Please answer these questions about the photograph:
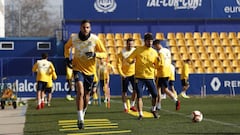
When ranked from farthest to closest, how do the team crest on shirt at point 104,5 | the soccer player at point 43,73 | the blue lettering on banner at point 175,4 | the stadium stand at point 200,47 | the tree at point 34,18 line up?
the tree at point 34,18 → the blue lettering on banner at point 175,4 → the team crest on shirt at point 104,5 → the stadium stand at point 200,47 → the soccer player at point 43,73

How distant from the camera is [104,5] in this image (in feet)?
121

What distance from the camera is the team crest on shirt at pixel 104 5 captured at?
1457 inches

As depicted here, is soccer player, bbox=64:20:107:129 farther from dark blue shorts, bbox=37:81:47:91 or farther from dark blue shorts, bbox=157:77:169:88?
dark blue shorts, bbox=37:81:47:91

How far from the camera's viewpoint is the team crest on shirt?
37.0 m

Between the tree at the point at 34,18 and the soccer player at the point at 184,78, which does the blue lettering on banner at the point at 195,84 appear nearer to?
the soccer player at the point at 184,78

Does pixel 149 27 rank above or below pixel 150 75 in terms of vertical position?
above

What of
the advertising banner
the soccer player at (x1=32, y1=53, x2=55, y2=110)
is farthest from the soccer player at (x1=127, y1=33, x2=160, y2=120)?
the advertising banner

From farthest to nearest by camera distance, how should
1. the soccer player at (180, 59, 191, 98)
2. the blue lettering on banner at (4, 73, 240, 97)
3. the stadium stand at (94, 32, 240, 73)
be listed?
the stadium stand at (94, 32, 240, 73)
the blue lettering on banner at (4, 73, 240, 97)
the soccer player at (180, 59, 191, 98)

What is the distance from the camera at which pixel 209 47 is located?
122ft

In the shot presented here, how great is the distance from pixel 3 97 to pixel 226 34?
1938 cm

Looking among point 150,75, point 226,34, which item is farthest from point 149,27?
point 150,75

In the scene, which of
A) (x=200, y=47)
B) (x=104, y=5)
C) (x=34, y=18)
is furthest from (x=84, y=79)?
(x=34, y=18)

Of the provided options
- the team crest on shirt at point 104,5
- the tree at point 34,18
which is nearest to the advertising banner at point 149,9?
the team crest on shirt at point 104,5

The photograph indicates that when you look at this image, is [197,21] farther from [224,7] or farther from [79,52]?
[79,52]
